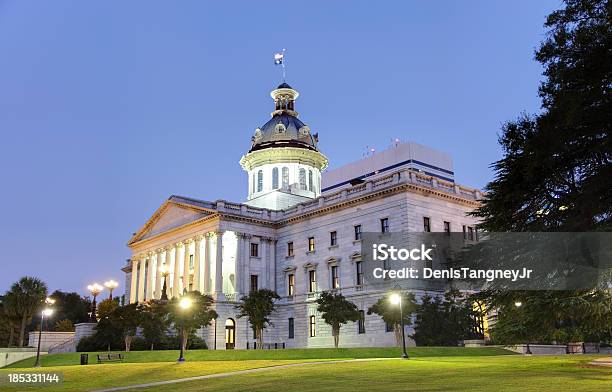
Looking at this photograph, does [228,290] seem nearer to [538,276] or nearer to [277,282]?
[277,282]

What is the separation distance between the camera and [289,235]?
7012 centimetres

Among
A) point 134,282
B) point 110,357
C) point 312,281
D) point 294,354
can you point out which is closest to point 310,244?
point 312,281

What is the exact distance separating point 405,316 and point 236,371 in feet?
83.3

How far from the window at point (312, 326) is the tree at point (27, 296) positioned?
1049 inches

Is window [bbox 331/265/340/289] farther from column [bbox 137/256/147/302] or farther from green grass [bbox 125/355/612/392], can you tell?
green grass [bbox 125/355/612/392]

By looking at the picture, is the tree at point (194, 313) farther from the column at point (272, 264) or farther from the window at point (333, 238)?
the window at point (333, 238)

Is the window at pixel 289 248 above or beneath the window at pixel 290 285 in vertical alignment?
above

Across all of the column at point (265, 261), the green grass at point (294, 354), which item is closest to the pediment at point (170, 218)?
the column at point (265, 261)

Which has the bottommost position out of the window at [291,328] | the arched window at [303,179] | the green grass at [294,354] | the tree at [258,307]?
the green grass at [294,354]

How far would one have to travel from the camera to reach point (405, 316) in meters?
50.1

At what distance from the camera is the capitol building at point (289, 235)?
58.4 meters

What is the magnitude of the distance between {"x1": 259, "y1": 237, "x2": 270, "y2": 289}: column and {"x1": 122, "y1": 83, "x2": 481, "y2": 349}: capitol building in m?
0.11

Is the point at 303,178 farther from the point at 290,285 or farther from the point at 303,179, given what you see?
the point at 290,285

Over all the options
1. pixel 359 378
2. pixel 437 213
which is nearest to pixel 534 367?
pixel 359 378
